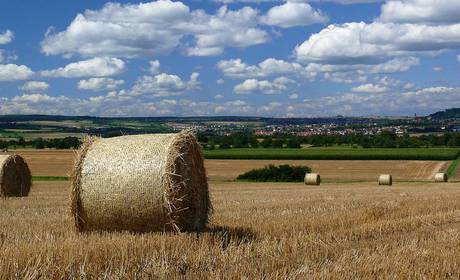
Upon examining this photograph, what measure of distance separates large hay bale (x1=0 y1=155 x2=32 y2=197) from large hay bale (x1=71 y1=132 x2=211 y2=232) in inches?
473

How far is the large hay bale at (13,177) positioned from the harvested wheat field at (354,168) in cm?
2774

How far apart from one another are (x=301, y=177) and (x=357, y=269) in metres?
45.8

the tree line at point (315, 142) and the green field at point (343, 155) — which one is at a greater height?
the tree line at point (315, 142)

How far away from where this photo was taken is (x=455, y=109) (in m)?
196

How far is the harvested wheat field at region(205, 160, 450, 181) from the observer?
167 feet

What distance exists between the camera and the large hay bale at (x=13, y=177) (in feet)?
67.6

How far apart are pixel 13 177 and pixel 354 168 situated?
42.2 m

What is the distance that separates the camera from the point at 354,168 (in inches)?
2313

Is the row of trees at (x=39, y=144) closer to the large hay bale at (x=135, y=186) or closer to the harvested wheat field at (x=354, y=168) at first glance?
the harvested wheat field at (x=354, y=168)

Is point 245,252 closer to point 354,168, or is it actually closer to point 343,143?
point 354,168

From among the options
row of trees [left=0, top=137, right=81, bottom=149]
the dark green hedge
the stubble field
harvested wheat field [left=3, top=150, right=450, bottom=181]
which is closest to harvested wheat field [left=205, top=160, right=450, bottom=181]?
harvested wheat field [left=3, top=150, right=450, bottom=181]

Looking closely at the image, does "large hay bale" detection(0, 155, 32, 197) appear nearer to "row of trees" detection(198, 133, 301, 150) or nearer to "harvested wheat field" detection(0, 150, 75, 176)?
"harvested wheat field" detection(0, 150, 75, 176)

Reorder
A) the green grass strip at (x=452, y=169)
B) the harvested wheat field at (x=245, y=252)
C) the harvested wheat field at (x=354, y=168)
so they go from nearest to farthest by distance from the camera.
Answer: the harvested wheat field at (x=245, y=252) < the harvested wheat field at (x=354, y=168) < the green grass strip at (x=452, y=169)

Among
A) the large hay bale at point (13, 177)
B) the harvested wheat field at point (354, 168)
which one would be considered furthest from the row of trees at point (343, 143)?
the large hay bale at point (13, 177)
